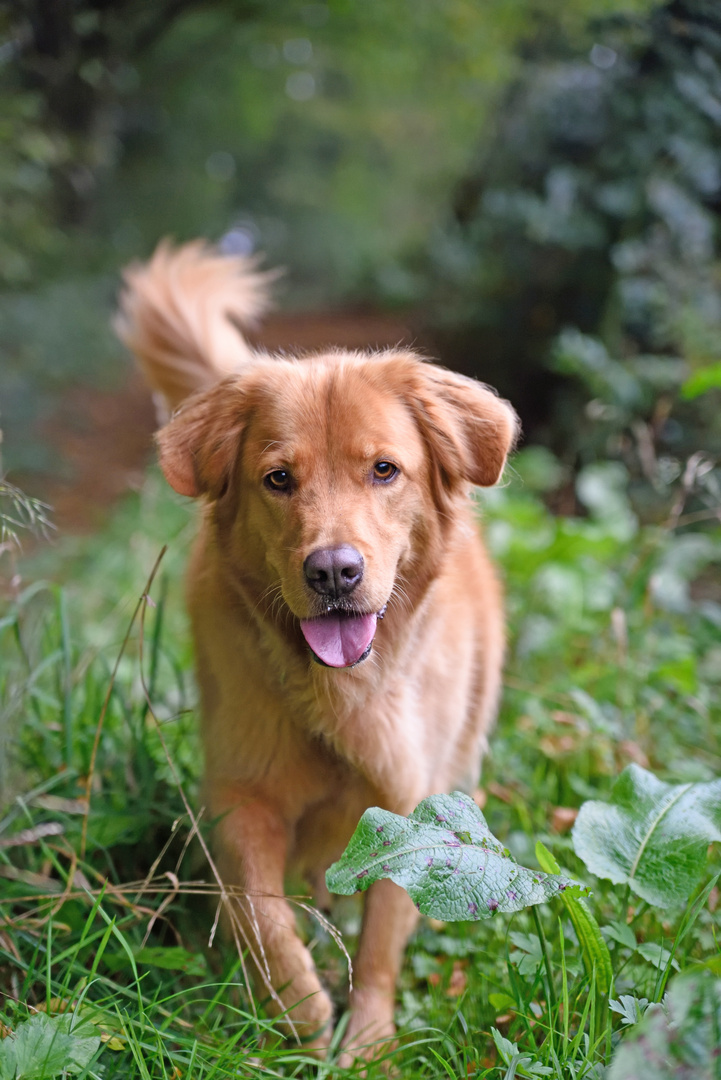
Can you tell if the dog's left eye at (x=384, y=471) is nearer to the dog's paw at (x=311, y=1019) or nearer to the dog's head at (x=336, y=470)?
the dog's head at (x=336, y=470)

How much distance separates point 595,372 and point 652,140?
150 cm

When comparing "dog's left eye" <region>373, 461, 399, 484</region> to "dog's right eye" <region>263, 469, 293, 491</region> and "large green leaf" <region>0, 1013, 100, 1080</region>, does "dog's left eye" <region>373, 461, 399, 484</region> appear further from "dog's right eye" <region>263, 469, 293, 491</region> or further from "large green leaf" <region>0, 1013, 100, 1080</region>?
"large green leaf" <region>0, 1013, 100, 1080</region>

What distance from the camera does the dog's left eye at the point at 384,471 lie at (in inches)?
86.8

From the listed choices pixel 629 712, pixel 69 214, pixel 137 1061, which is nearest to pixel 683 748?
pixel 629 712

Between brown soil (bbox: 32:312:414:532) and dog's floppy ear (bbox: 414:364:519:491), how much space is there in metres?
3.02

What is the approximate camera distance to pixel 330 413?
7.29ft

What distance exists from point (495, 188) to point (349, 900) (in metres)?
5.50

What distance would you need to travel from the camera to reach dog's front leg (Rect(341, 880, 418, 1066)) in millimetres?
2256

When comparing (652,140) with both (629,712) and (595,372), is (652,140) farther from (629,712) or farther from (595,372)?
(629,712)

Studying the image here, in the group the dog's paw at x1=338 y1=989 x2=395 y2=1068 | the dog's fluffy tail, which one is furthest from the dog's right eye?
the dog's paw at x1=338 y1=989 x2=395 y2=1068

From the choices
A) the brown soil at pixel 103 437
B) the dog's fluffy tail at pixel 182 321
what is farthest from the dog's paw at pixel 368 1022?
the brown soil at pixel 103 437

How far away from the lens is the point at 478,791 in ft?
9.97

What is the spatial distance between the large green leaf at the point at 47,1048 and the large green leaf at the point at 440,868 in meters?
0.64

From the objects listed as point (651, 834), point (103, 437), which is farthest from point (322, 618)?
point (103, 437)
